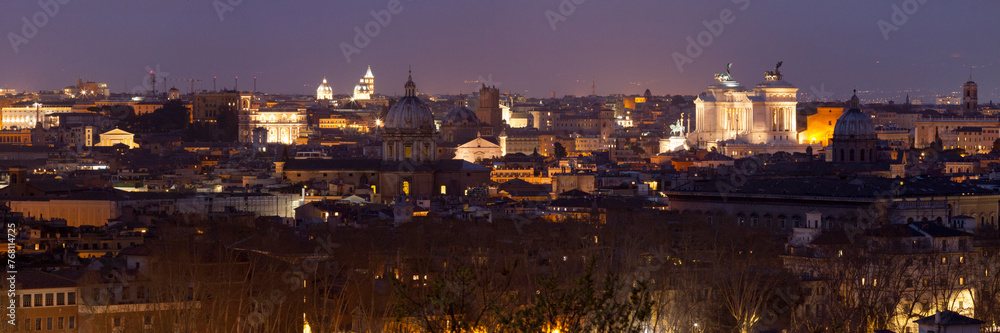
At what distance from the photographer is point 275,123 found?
158500 mm

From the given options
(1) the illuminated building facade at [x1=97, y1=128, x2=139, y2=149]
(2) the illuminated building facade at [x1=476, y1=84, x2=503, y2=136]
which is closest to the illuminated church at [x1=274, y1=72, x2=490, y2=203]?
(1) the illuminated building facade at [x1=97, y1=128, x2=139, y2=149]

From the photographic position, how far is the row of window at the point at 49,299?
36.1 m

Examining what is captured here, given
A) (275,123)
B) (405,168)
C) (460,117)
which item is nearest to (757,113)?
(460,117)

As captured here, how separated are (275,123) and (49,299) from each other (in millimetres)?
122458

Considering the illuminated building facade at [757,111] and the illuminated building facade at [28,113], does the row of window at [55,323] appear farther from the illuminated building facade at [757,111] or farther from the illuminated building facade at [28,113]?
the illuminated building facade at [28,113]

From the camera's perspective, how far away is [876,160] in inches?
3241

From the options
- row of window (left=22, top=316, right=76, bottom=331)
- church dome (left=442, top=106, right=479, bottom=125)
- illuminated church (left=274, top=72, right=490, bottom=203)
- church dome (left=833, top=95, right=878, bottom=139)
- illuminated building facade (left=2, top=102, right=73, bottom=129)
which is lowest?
row of window (left=22, top=316, right=76, bottom=331)

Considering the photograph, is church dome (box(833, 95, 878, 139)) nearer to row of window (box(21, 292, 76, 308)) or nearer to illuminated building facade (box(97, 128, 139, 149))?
row of window (box(21, 292, 76, 308))

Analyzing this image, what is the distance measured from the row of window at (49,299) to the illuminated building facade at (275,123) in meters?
111

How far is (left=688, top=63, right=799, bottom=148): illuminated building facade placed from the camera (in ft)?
383

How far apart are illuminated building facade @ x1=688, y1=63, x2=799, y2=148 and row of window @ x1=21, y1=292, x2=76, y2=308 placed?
81214 millimetres

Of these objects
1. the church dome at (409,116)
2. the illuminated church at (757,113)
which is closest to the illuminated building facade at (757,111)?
the illuminated church at (757,113)

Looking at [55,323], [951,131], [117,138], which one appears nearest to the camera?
[55,323]

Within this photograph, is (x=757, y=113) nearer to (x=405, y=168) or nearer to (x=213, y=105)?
(x=405, y=168)
